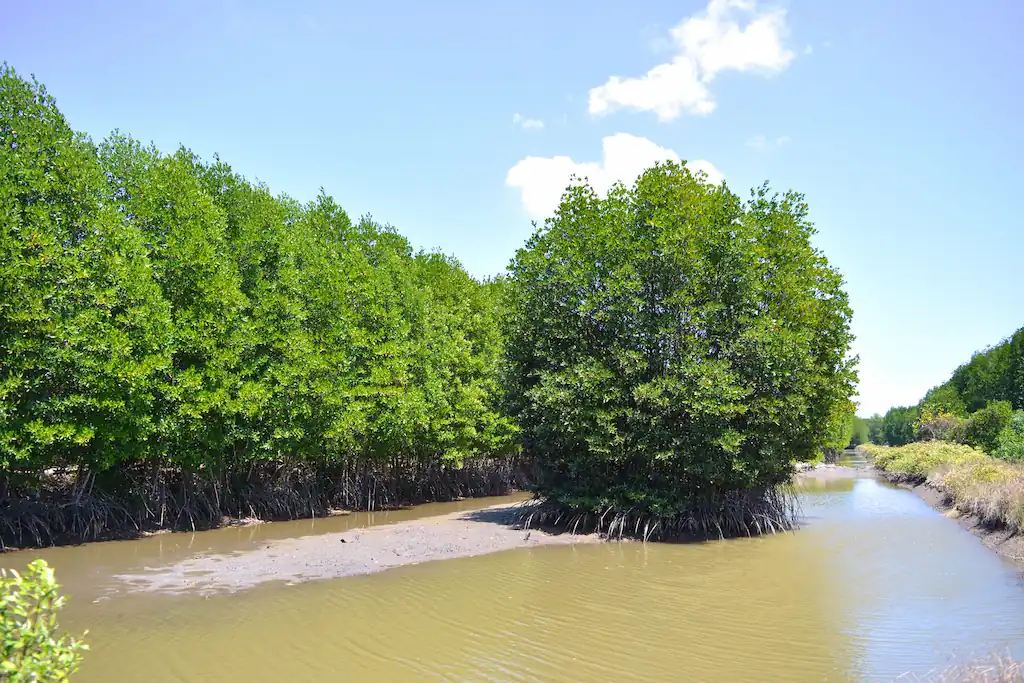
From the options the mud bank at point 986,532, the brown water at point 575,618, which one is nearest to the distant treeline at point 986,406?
the mud bank at point 986,532

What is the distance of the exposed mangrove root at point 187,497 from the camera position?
18406 mm

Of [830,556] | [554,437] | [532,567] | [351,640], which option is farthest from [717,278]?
[351,640]

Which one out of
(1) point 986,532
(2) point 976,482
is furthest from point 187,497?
(2) point 976,482

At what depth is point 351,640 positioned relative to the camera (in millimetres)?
10312

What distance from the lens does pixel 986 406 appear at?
5878 centimetres

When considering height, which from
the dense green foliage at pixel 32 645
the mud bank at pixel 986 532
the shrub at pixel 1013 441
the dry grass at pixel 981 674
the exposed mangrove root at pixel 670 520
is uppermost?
the dense green foliage at pixel 32 645

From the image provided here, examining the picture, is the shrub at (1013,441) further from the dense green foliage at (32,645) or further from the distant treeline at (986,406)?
the dense green foliage at (32,645)

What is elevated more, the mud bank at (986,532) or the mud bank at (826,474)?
the mud bank at (986,532)

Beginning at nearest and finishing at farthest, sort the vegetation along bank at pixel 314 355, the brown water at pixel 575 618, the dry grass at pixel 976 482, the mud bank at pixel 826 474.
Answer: the brown water at pixel 575 618, the vegetation along bank at pixel 314 355, the dry grass at pixel 976 482, the mud bank at pixel 826 474

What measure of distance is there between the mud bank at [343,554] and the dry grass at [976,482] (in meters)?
12.1

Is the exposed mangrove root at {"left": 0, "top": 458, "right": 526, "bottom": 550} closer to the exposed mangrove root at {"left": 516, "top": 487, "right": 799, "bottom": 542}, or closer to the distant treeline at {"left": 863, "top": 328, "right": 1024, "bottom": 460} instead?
the exposed mangrove root at {"left": 516, "top": 487, "right": 799, "bottom": 542}

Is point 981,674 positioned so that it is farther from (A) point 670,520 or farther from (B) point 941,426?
(B) point 941,426

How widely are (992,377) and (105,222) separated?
7320cm

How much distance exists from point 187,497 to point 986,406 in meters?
63.6
